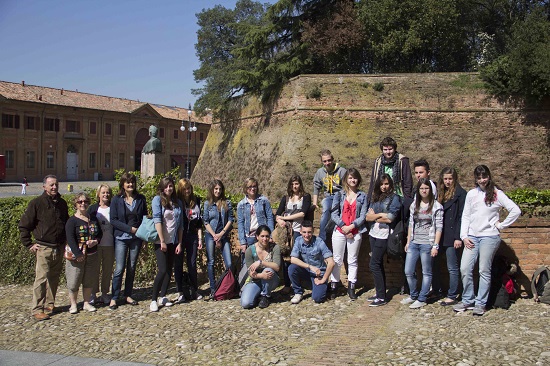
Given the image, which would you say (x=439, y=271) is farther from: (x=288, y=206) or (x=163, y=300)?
(x=163, y=300)

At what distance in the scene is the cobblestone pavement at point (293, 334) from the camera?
5.13m

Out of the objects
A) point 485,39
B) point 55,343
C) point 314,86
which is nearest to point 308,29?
point 314,86

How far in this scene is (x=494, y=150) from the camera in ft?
63.0

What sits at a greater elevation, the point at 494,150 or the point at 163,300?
the point at 494,150

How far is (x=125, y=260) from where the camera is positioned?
7508 millimetres

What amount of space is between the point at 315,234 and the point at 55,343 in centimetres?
404

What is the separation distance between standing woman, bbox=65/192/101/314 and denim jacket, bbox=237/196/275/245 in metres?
2.03

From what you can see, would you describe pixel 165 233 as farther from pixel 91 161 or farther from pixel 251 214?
pixel 91 161

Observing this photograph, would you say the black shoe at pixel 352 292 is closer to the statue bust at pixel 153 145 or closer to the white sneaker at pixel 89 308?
the white sneaker at pixel 89 308

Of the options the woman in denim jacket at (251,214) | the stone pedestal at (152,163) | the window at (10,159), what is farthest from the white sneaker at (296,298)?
the window at (10,159)

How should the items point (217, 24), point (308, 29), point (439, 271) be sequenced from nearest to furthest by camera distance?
point (439, 271) → point (308, 29) → point (217, 24)

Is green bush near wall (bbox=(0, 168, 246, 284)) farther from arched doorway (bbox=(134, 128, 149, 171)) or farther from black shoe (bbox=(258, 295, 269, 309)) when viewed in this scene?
arched doorway (bbox=(134, 128, 149, 171))

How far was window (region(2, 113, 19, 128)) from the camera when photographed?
143ft

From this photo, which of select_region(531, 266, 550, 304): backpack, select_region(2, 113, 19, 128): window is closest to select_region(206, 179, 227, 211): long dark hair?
select_region(531, 266, 550, 304): backpack
